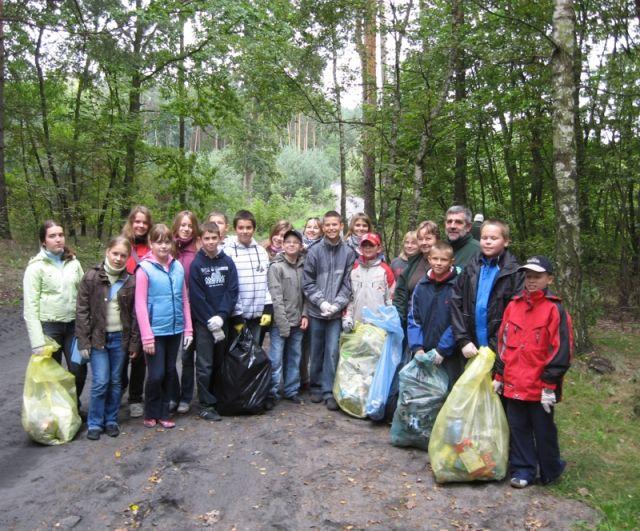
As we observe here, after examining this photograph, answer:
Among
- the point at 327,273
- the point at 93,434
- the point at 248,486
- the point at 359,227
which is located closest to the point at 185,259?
the point at 327,273

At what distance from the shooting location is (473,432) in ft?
11.4

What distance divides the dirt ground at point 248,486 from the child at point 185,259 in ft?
1.28

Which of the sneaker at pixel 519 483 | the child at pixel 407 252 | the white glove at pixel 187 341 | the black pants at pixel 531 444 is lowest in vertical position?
the sneaker at pixel 519 483

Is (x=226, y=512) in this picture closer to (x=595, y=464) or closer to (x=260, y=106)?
(x=595, y=464)

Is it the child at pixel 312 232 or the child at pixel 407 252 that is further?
the child at pixel 312 232

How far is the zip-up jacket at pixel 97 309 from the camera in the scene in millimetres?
4242

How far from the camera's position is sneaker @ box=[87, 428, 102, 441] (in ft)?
14.1

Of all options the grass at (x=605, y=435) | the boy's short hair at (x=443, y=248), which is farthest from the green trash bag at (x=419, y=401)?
the grass at (x=605, y=435)

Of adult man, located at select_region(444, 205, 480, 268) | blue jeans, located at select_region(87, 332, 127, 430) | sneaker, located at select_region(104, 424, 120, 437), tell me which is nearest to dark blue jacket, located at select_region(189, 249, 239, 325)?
blue jeans, located at select_region(87, 332, 127, 430)

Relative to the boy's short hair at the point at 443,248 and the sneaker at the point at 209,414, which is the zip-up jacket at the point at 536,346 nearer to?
the boy's short hair at the point at 443,248

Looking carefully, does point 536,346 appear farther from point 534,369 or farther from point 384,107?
point 384,107

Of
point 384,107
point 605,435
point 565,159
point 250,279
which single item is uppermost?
point 384,107

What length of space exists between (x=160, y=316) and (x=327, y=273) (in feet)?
5.32

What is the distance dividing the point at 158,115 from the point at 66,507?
14307mm
